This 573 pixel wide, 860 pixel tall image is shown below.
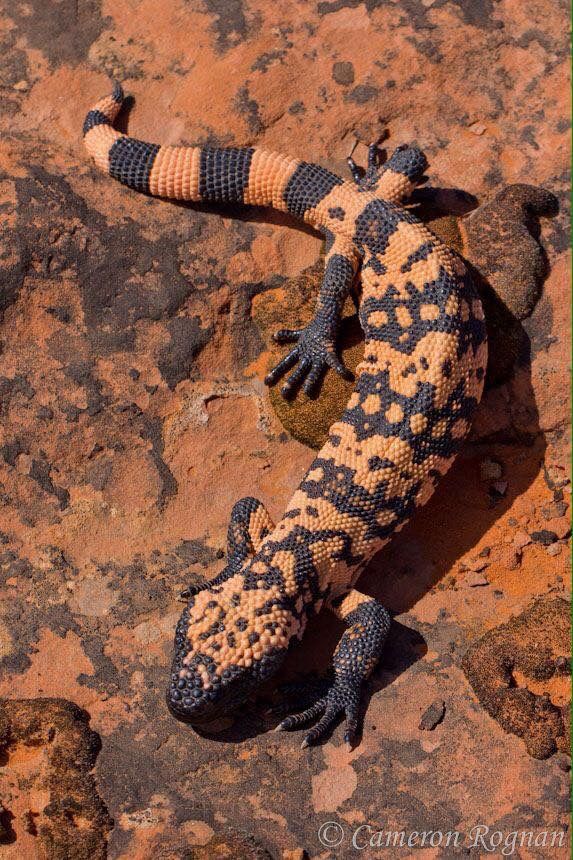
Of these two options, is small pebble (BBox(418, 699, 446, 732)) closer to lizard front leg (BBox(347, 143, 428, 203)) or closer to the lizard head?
the lizard head

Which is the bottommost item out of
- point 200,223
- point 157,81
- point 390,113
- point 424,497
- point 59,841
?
point 59,841

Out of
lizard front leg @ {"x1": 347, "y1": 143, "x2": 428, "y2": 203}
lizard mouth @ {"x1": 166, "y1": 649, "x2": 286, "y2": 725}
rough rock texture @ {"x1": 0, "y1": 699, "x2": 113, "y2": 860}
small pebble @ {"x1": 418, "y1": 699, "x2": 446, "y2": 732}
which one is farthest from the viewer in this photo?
lizard front leg @ {"x1": 347, "y1": 143, "x2": 428, "y2": 203}

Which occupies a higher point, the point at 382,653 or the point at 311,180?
the point at 311,180

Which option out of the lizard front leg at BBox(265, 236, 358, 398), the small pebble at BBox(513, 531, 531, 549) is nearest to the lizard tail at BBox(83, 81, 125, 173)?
the lizard front leg at BBox(265, 236, 358, 398)

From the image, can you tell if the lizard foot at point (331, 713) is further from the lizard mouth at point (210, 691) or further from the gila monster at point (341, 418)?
the lizard mouth at point (210, 691)

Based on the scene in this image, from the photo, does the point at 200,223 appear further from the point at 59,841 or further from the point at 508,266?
the point at 59,841

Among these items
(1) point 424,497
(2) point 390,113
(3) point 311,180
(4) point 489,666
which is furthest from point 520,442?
(2) point 390,113
